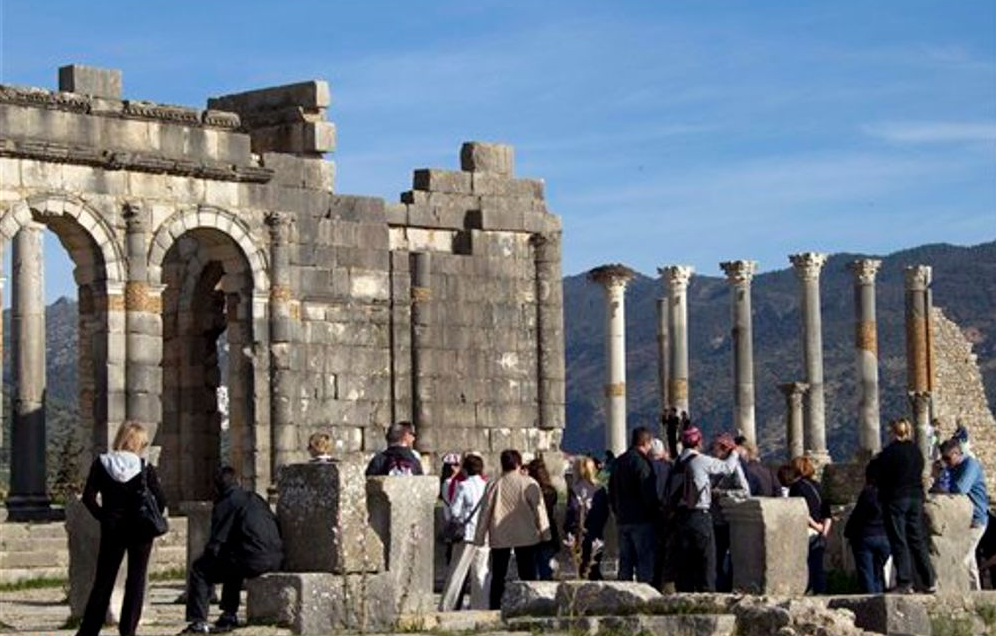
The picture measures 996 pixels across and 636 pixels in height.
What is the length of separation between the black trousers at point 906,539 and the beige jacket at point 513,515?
2862 millimetres

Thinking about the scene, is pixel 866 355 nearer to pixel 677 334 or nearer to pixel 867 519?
pixel 677 334

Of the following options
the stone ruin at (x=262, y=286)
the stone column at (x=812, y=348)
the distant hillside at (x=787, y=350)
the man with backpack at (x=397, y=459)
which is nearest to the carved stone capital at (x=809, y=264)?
the stone column at (x=812, y=348)

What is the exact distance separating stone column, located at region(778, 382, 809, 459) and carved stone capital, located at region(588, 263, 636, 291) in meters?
6.37

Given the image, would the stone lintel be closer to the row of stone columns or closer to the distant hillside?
the row of stone columns

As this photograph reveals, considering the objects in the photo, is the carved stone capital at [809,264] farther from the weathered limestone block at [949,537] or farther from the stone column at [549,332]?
the weathered limestone block at [949,537]

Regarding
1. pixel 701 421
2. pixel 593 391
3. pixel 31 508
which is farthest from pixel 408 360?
pixel 593 391

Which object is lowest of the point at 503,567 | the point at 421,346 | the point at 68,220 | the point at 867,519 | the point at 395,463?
the point at 503,567

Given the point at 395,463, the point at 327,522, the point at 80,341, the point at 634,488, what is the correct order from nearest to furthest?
the point at 327,522
the point at 634,488
the point at 395,463
the point at 80,341

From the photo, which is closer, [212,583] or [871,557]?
[212,583]

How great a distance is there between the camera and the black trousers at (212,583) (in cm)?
1906

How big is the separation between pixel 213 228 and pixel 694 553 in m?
12.6

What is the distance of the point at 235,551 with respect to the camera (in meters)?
19.1

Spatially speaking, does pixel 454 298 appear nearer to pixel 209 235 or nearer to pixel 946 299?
pixel 209 235

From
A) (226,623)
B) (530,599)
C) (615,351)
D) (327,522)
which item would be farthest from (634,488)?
(615,351)
